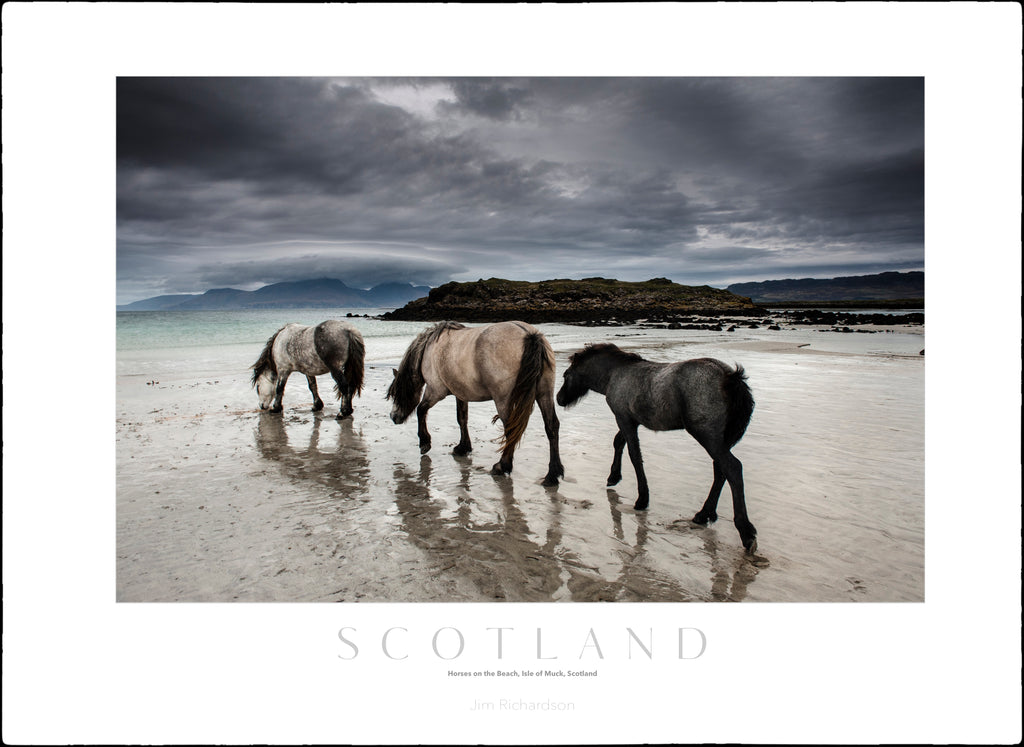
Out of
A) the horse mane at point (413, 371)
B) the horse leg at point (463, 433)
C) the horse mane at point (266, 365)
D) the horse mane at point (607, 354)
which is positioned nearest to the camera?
the horse mane at point (607, 354)

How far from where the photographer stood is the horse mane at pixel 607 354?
14.1 ft

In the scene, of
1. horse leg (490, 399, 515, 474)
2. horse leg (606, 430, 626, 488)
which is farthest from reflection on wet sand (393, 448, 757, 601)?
horse leg (490, 399, 515, 474)

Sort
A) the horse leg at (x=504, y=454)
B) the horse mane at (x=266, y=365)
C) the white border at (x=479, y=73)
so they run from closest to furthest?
the white border at (x=479, y=73) → the horse leg at (x=504, y=454) → the horse mane at (x=266, y=365)

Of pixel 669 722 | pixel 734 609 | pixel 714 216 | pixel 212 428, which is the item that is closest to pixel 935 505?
pixel 734 609

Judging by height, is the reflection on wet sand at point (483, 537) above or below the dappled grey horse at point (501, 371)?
below

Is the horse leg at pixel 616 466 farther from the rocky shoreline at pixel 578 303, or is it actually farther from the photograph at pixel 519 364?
the rocky shoreline at pixel 578 303

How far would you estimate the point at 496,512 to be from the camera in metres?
4.38

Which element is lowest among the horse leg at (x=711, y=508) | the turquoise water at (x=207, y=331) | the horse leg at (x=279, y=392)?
the horse leg at (x=711, y=508)

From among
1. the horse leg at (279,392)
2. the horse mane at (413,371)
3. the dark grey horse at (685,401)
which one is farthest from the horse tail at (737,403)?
the horse leg at (279,392)

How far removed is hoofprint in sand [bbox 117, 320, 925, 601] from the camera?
3184 mm

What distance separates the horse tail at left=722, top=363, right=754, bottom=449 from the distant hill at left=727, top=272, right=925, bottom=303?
2.47 m

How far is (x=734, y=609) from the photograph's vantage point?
296cm

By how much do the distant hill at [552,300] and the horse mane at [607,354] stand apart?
221 inches

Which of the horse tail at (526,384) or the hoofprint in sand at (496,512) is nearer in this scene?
the hoofprint in sand at (496,512)
